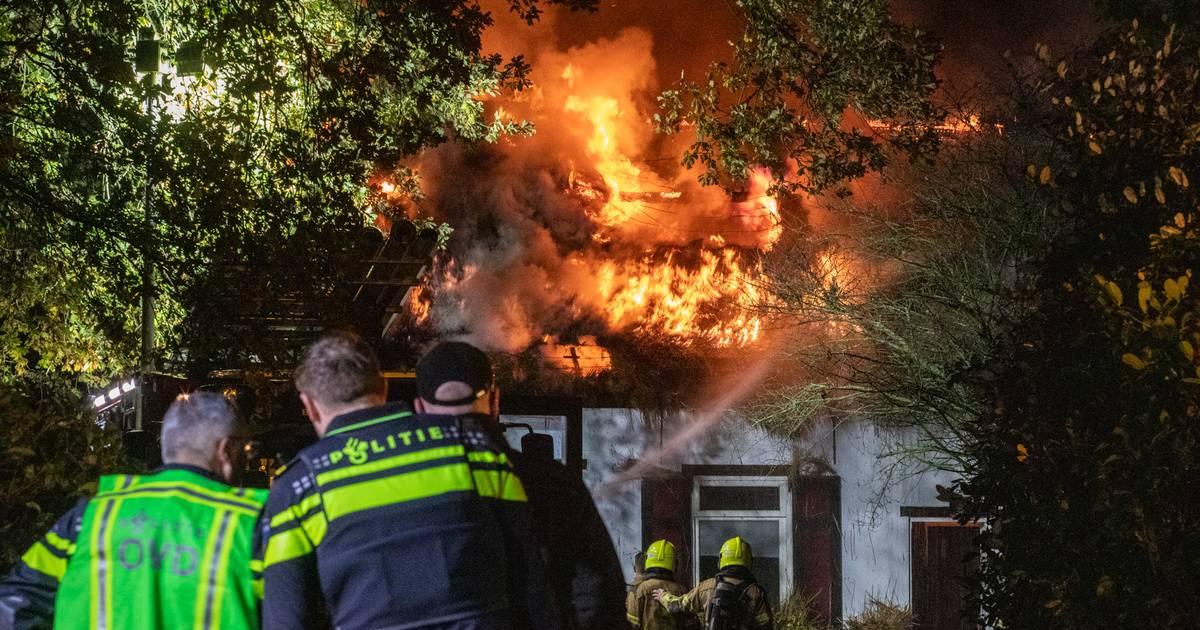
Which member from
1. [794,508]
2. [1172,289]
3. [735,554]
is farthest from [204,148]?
[794,508]

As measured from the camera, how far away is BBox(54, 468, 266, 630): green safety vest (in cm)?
301

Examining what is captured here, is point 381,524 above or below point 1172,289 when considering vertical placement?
below

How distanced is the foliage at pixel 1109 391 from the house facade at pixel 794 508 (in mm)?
9956

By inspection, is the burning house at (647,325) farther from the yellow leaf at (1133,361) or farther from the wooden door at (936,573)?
the yellow leaf at (1133,361)

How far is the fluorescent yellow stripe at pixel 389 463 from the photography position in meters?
2.99

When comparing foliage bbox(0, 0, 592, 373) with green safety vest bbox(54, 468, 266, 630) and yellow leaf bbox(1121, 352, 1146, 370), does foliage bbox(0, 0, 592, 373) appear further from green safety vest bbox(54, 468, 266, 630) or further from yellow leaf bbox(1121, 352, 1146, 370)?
yellow leaf bbox(1121, 352, 1146, 370)

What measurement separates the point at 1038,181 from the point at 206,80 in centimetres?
642

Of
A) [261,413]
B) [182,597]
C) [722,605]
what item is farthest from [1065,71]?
[261,413]

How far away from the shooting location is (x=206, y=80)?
28.3 ft

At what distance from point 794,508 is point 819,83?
7832 mm

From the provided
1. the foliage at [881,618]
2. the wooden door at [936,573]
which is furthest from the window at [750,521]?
the wooden door at [936,573]

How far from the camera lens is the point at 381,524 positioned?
2.97 meters

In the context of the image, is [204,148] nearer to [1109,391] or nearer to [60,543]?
[60,543]

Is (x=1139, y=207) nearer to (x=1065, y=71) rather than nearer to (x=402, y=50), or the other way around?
(x=1065, y=71)
